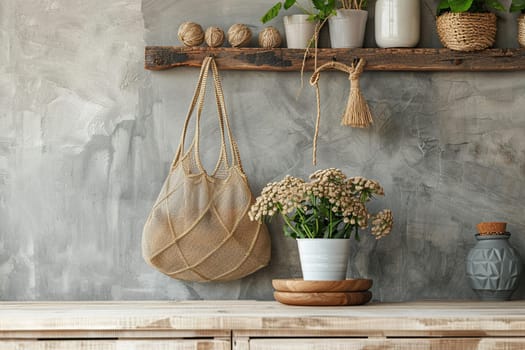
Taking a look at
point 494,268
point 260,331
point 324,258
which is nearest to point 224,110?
point 324,258

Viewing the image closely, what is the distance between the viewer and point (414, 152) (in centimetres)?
215

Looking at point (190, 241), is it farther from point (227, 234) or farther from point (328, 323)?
point (328, 323)

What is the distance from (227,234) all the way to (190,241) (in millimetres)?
100

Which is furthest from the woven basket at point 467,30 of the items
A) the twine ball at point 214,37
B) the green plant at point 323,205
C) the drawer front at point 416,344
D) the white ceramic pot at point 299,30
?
the drawer front at point 416,344

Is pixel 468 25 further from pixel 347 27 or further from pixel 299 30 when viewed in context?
pixel 299 30

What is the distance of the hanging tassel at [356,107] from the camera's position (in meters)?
2.07

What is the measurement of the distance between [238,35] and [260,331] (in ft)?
2.82

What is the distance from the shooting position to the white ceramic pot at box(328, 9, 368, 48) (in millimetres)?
2096

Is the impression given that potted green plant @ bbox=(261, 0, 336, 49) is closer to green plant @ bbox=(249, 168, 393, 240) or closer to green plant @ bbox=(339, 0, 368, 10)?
green plant @ bbox=(339, 0, 368, 10)

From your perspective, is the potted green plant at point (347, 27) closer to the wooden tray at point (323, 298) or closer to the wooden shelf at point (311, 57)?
the wooden shelf at point (311, 57)

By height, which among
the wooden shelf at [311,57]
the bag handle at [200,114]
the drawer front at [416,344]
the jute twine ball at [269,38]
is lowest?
the drawer front at [416,344]

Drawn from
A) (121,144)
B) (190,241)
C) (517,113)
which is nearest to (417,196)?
(517,113)

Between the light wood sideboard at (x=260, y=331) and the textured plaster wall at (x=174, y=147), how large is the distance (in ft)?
1.62

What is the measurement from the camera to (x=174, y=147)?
2.14 m
